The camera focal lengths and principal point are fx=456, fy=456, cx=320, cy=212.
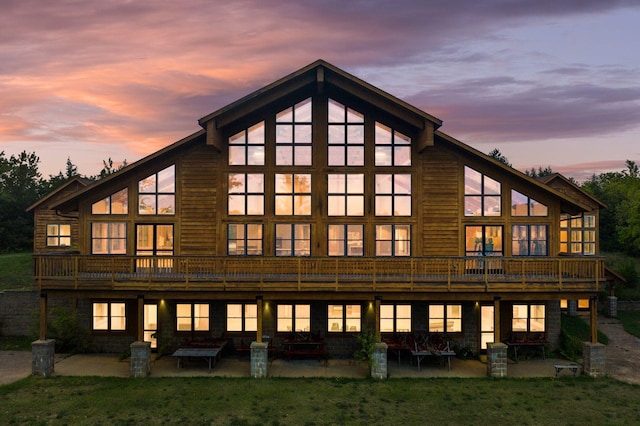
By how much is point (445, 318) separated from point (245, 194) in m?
9.85

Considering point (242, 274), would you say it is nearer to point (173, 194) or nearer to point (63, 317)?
point (173, 194)

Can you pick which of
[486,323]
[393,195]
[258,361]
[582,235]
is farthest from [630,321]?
[258,361]

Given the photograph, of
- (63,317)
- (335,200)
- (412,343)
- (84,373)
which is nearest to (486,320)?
(412,343)

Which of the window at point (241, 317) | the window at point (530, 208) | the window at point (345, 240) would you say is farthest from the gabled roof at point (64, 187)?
the window at point (530, 208)

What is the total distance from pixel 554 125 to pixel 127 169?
50230mm

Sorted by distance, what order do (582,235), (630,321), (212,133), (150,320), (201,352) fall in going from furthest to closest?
(582,235), (630,321), (150,320), (212,133), (201,352)

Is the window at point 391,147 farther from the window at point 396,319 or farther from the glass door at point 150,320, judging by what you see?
the glass door at point 150,320

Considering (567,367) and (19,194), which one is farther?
(19,194)

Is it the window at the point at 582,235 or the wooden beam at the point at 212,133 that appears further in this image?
the window at the point at 582,235

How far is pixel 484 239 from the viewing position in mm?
19078

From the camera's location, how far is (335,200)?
1905 centimetres

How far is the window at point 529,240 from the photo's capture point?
1905 centimetres

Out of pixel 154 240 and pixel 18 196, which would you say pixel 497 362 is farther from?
pixel 18 196

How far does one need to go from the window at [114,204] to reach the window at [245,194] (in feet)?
13.9
